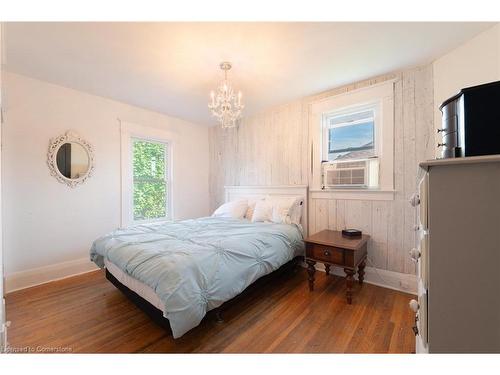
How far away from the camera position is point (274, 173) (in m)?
3.32

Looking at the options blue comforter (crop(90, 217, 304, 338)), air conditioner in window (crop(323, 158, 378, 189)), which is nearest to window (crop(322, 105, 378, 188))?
air conditioner in window (crop(323, 158, 378, 189))

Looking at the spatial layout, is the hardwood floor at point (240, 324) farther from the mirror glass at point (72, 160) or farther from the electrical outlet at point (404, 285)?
the mirror glass at point (72, 160)

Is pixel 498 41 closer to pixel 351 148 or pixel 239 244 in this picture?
pixel 351 148

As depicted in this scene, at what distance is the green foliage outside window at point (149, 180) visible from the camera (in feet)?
11.3

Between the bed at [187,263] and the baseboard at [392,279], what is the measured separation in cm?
88

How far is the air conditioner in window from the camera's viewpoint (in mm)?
2484

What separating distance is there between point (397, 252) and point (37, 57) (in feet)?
14.0

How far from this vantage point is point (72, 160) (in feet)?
8.87

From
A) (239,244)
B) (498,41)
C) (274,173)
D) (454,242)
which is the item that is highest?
(498,41)

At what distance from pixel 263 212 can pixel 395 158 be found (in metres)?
1.73

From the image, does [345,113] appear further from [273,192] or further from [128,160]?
[128,160]

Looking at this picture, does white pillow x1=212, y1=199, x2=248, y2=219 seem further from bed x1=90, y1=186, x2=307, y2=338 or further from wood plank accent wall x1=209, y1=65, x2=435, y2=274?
bed x1=90, y1=186, x2=307, y2=338

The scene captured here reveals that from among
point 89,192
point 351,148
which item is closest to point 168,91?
point 89,192
